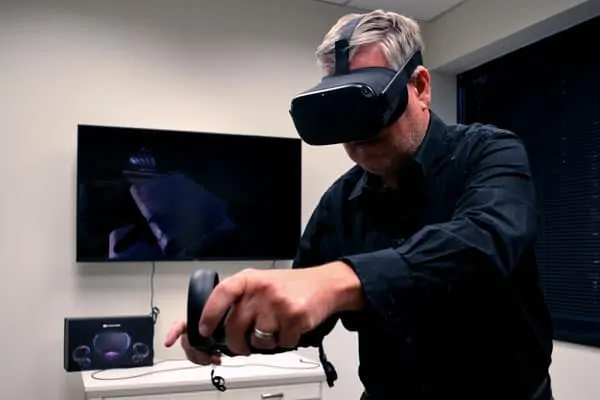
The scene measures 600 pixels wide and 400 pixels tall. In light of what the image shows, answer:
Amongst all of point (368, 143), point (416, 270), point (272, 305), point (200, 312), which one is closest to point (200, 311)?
point (200, 312)

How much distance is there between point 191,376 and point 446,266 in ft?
7.83

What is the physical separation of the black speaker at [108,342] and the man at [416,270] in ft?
6.53

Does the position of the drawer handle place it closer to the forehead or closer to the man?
the man

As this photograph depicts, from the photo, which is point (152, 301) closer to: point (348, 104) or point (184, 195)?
point (184, 195)

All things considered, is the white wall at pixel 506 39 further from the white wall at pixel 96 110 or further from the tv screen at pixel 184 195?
the tv screen at pixel 184 195

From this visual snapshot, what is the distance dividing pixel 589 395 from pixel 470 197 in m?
2.60

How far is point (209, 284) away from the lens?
0.63 meters

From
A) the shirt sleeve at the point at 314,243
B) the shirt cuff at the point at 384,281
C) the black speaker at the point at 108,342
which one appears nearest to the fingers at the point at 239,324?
the shirt cuff at the point at 384,281

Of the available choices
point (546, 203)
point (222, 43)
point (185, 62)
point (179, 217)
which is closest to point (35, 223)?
point (179, 217)

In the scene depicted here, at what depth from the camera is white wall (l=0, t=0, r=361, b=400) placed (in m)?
3.09

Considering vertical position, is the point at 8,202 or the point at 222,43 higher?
the point at 222,43

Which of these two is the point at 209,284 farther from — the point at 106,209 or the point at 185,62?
the point at 185,62

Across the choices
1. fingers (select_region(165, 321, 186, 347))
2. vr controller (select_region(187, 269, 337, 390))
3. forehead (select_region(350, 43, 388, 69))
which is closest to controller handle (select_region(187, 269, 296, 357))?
vr controller (select_region(187, 269, 337, 390))

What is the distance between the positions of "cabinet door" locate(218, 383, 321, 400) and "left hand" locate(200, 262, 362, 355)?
7.76 feet
